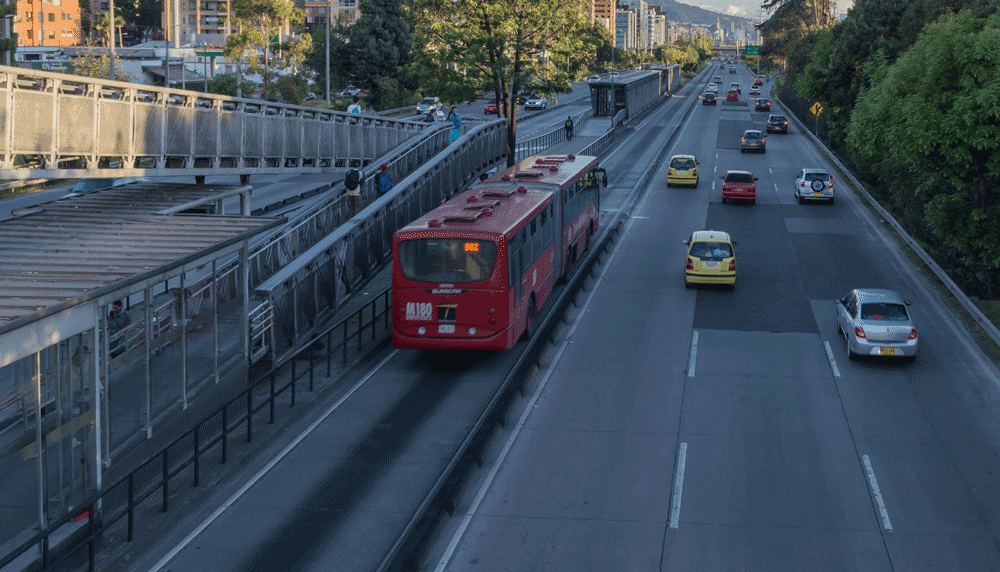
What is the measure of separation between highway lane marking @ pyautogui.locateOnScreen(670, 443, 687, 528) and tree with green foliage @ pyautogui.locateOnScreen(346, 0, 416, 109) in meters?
72.9

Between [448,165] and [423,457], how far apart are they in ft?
62.9

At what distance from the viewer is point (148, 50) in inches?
4712

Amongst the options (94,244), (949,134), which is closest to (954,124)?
(949,134)

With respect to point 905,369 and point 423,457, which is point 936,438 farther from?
point 423,457

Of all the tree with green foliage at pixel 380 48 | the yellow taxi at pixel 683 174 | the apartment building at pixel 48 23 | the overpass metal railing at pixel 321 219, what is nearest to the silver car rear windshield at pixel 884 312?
the overpass metal railing at pixel 321 219

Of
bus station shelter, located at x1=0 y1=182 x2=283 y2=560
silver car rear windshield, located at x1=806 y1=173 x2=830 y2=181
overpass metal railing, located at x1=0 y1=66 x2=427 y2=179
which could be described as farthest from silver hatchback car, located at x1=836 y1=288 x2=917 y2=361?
silver car rear windshield, located at x1=806 y1=173 x2=830 y2=181

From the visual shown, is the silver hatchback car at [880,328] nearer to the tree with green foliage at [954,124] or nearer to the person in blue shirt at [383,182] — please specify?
the tree with green foliage at [954,124]

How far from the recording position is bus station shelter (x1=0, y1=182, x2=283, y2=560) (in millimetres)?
11742

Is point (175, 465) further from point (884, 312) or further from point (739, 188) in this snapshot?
point (739, 188)

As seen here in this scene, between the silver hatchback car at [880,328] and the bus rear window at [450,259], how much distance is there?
835 cm

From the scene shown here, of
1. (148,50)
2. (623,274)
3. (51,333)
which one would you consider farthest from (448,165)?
(148,50)

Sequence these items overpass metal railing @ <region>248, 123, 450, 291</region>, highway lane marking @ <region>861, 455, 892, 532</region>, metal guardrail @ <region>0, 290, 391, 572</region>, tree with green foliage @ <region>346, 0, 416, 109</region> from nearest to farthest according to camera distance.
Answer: metal guardrail @ <region>0, 290, 391, 572</region>, highway lane marking @ <region>861, 455, 892, 532</region>, overpass metal railing @ <region>248, 123, 450, 291</region>, tree with green foliage @ <region>346, 0, 416, 109</region>

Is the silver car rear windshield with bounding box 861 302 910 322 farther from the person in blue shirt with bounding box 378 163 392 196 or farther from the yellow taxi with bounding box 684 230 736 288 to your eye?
the person in blue shirt with bounding box 378 163 392 196

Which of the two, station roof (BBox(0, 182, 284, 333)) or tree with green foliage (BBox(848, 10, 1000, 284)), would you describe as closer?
station roof (BBox(0, 182, 284, 333))
